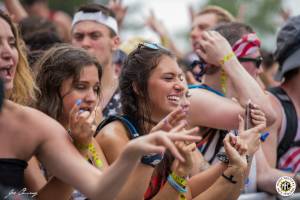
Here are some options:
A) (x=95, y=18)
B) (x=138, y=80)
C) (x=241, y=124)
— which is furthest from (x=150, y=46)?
(x=95, y=18)

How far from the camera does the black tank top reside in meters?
3.49

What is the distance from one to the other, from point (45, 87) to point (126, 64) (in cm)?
57

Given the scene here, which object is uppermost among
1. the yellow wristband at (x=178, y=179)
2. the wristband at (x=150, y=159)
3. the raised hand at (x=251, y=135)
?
the wristband at (x=150, y=159)

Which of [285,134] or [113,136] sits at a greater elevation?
[113,136]

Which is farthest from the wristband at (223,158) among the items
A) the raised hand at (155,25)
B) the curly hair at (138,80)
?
the raised hand at (155,25)

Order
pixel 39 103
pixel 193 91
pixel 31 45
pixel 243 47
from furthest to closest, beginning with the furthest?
pixel 31 45 < pixel 243 47 < pixel 193 91 < pixel 39 103

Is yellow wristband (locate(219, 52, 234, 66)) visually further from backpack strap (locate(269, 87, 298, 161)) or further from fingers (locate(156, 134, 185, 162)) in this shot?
fingers (locate(156, 134, 185, 162))

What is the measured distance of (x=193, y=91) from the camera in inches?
204

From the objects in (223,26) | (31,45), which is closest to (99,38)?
(31,45)

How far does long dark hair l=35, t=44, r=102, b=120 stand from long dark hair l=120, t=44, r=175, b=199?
0.24 metres

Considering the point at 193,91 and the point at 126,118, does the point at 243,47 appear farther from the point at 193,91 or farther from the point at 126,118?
the point at 126,118

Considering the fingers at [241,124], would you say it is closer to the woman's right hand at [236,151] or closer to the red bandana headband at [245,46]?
the woman's right hand at [236,151]

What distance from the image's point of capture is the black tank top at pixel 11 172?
11.4ft

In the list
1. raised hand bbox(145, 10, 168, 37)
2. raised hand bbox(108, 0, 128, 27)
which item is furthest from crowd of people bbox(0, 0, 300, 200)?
raised hand bbox(145, 10, 168, 37)
